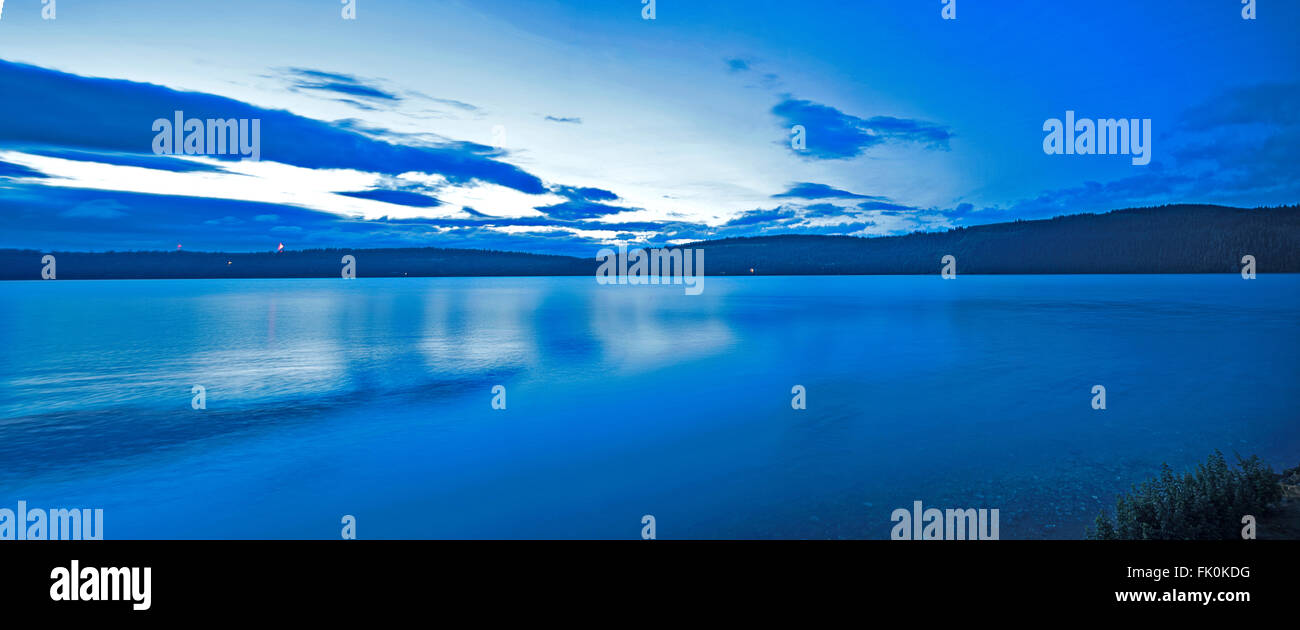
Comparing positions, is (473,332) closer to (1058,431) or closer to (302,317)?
(302,317)

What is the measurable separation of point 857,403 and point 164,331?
44.5m

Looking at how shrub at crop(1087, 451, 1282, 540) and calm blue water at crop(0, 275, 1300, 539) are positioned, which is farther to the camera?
calm blue water at crop(0, 275, 1300, 539)

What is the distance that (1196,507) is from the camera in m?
6.95

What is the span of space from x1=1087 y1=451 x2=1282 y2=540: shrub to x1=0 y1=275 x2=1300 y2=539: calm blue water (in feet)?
5.07

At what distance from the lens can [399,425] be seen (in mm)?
15711

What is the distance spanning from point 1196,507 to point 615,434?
10.9 metres

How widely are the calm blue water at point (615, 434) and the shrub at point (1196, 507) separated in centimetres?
155

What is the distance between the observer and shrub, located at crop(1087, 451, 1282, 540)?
683 centimetres

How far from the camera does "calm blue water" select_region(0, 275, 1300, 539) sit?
1016cm

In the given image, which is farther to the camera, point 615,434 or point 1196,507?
point 615,434

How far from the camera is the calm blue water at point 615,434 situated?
33.3ft

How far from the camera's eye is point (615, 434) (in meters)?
15.1

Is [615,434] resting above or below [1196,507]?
below
